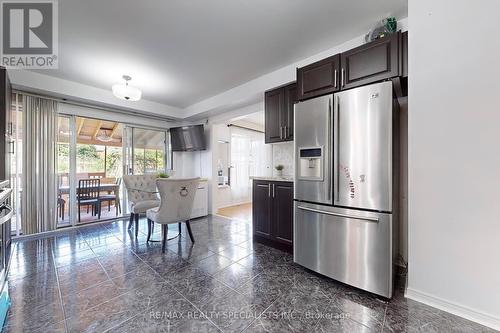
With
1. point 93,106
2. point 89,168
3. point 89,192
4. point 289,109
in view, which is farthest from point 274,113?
point 89,168

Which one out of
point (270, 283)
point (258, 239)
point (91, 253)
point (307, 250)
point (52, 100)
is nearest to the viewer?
point (270, 283)

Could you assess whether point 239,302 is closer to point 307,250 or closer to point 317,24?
point 307,250

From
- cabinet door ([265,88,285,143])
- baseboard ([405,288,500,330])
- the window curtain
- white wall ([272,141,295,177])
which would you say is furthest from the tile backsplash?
the window curtain

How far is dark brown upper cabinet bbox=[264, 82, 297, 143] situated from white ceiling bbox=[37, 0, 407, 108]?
0.38 metres

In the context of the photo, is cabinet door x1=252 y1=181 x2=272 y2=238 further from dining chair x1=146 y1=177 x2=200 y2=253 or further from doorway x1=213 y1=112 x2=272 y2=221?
doorway x1=213 y1=112 x2=272 y2=221

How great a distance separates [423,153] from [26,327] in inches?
128

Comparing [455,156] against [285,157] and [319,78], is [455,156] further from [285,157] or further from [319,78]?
[285,157]

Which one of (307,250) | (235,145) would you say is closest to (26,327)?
(307,250)

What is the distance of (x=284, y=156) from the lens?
338 cm

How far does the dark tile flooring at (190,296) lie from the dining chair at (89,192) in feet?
4.29

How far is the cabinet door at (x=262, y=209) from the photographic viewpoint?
2877 millimetres

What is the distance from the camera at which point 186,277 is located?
6.75ft

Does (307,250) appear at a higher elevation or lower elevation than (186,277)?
higher

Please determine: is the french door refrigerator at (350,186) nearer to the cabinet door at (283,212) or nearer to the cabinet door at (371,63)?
the cabinet door at (371,63)
